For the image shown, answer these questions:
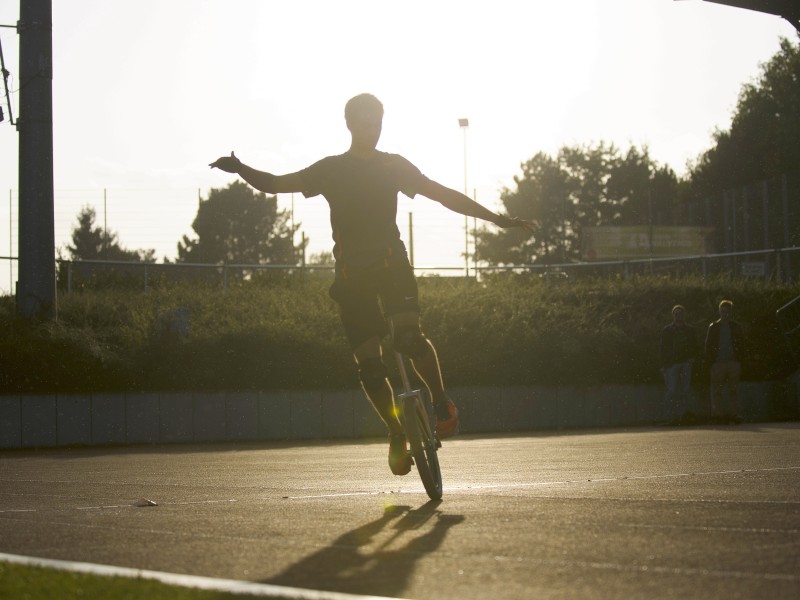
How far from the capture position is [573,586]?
339 cm

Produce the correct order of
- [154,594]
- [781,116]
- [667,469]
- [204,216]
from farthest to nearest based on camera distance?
[781,116], [204,216], [667,469], [154,594]

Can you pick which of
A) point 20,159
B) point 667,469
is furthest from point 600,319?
point 667,469

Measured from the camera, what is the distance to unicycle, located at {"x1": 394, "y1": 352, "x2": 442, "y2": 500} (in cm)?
625

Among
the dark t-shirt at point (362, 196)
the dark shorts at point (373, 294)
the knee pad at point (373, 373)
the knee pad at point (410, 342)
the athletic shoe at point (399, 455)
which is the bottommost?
the athletic shoe at point (399, 455)

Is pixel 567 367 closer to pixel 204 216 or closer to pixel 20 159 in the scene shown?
pixel 20 159

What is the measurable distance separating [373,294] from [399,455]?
79 centimetres

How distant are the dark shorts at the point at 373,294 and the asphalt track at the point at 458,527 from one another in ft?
2.76

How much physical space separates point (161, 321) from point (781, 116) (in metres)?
52.6

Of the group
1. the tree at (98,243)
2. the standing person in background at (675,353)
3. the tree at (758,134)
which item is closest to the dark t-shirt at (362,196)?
the standing person in background at (675,353)

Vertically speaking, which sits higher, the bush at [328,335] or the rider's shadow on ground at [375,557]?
the bush at [328,335]

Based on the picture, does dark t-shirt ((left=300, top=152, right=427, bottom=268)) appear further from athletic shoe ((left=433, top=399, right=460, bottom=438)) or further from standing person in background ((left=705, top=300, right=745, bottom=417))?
standing person in background ((left=705, top=300, right=745, bottom=417))

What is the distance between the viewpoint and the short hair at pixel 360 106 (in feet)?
21.9

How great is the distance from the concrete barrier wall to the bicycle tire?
11716 mm

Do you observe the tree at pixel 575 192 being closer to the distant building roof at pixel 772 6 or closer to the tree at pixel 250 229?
the tree at pixel 250 229
